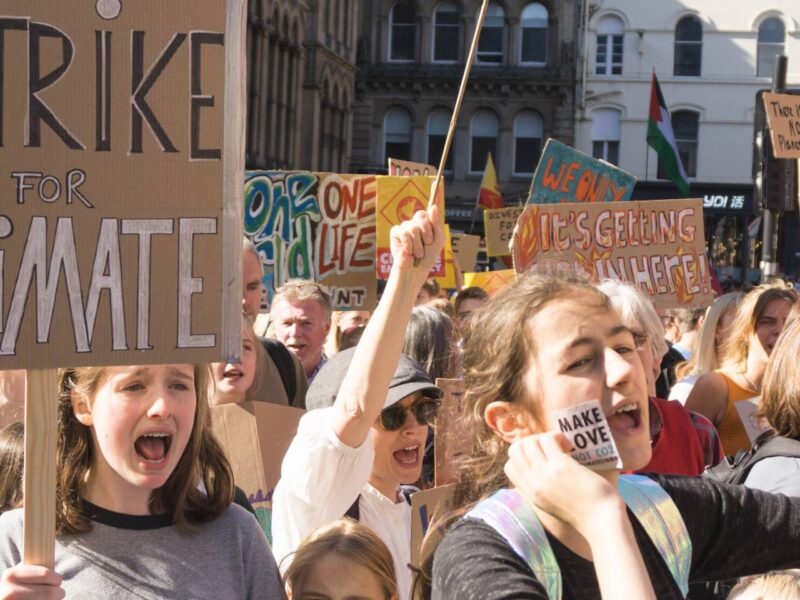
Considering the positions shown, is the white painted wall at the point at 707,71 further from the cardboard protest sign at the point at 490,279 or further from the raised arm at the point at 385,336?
the raised arm at the point at 385,336

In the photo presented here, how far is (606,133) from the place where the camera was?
41969mm

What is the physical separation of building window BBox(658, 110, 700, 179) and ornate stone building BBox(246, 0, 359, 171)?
9.37 meters

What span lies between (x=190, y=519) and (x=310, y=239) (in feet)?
17.8

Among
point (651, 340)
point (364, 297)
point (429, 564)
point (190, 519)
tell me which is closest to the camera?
point (429, 564)

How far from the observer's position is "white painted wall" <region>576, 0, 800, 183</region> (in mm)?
40719

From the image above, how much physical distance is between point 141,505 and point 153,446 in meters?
0.13

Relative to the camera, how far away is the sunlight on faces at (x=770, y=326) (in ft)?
19.5

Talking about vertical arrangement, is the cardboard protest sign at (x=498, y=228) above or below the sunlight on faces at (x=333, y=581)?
above

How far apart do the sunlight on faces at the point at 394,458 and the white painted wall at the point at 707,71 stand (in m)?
37.3

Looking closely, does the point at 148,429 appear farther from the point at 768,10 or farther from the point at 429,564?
the point at 768,10

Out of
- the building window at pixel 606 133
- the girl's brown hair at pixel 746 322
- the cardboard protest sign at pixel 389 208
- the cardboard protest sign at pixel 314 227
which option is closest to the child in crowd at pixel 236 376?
the girl's brown hair at pixel 746 322

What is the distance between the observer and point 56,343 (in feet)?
9.32

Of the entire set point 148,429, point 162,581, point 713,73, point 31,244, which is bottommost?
point 162,581

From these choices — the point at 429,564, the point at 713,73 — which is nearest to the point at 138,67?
the point at 429,564
